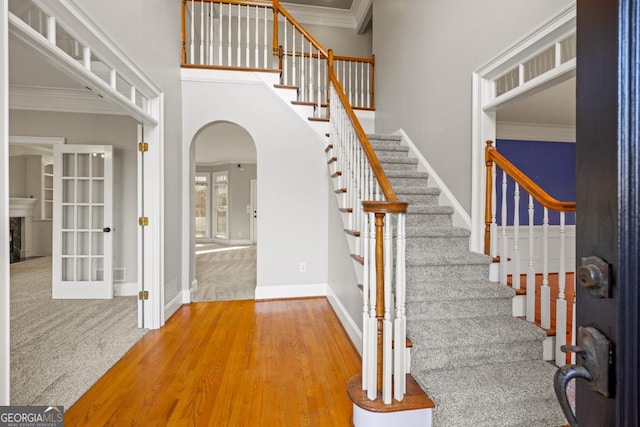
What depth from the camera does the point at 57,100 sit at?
4.06 metres

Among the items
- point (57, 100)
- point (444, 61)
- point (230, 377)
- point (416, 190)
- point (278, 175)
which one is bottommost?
point (230, 377)

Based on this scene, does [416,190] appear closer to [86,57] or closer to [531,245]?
[531,245]

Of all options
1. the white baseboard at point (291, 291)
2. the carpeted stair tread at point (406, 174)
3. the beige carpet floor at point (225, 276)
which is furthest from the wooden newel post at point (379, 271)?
the beige carpet floor at point (225, 276)

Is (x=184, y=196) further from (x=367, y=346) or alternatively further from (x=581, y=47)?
(x=581, y=47)

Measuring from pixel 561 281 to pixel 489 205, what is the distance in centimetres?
76

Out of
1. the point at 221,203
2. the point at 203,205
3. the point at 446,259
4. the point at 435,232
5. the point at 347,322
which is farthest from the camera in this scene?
the point at 203,205

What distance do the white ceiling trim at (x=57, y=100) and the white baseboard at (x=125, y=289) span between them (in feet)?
7.41

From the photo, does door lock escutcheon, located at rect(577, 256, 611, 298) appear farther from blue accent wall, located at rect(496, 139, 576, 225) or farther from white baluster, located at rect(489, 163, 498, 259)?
blue accent wall, located at rect(496, 139, 576, 225)

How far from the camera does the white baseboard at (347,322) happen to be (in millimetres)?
2542

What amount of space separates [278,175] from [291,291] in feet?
4.91

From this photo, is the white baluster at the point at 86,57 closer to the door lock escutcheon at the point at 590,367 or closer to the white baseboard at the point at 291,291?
the door lock escutcheon at the point at 590,367

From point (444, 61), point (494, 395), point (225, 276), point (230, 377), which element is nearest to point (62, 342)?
point (230, 377)

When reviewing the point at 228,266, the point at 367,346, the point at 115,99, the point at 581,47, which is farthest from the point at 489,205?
the point at 228,266

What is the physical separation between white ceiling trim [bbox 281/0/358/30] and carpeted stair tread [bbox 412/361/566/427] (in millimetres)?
6571
